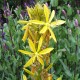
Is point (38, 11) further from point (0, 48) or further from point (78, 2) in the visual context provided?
point (78, 2)

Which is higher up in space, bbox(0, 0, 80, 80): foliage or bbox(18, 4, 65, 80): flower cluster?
bbox(18, 4, 65, 80): flower cluster

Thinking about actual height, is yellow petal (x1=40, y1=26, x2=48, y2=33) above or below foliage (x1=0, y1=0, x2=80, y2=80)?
above

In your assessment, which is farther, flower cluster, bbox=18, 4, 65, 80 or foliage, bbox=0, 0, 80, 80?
foliage, bbox=0, 0, 80, 80

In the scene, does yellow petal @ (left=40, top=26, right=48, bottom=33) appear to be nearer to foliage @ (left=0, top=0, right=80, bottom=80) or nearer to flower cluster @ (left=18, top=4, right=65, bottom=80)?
flower cluster @ (left=18, top=4, right=65, bottom=80)

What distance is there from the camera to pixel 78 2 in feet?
13.1

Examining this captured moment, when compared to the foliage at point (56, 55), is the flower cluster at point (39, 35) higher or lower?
higher

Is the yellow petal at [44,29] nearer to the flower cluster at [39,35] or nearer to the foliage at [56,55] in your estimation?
the flower cluster at [39,35]

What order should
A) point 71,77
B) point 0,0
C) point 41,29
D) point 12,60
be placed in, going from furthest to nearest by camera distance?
1. point 0,0
2. point 12,60
3. point 71,77
4. point 41,29

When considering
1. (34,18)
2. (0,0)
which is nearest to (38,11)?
(34,18)

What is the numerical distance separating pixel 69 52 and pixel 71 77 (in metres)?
0.23

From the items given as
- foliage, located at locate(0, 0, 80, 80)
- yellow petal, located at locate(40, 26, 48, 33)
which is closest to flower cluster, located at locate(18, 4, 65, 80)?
yellow petal, located at locate(40, 26, 48, 33)

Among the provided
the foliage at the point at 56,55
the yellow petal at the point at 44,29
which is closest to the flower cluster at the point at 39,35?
the yellow petal at the point at 44,29

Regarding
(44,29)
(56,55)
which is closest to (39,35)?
(44,29)

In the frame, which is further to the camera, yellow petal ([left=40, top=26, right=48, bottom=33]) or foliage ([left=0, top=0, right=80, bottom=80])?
foliage ([left=0, top=0, right=80, bottom=80])
